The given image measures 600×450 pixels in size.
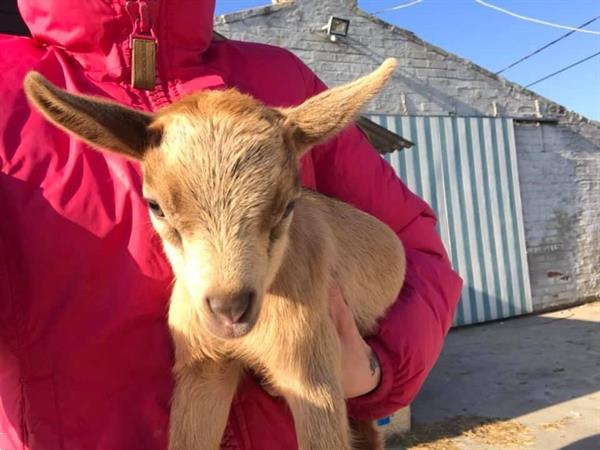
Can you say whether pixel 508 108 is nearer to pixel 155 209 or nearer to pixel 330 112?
pixel 330 112

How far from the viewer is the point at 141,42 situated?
1.74 meters

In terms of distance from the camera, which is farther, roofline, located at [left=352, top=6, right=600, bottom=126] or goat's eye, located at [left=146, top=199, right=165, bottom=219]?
roofline, located at [left=352, top=6, right=600, bottom=126]

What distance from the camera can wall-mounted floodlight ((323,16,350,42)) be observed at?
1110 cm

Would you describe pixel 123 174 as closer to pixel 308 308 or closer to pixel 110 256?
pixel 110 256

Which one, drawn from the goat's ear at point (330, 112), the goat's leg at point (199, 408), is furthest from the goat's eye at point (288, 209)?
the goat's leg at point (199, 408)

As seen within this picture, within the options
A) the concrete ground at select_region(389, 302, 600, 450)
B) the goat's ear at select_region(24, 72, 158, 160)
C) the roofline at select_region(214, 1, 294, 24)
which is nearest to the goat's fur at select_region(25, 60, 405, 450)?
the goat's ear at select_region(24, 72, 158, 160)

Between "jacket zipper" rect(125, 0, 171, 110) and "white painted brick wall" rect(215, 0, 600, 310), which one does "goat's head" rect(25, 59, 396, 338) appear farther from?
"white painted brick wall" rect(215, 0, 600, 310)

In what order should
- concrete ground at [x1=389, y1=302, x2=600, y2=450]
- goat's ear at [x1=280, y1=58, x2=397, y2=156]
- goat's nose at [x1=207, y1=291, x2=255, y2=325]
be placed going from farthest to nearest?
concrete ground at [x1=389, y1=302, x2=600, y2=450] → goat's ear at [x1=280, y1=58, x2=397, y2=156] → goat's nose at [x1=207, y1=291, x2=255, y2=325]

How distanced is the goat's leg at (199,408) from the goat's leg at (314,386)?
0.17 m

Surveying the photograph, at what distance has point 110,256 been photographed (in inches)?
67.0

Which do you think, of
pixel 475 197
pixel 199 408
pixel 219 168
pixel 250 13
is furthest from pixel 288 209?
pixel 475 197

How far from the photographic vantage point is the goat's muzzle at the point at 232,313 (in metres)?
1.42

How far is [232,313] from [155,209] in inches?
14.5

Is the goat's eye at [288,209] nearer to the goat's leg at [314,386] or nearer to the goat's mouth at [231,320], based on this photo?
the goat's mouth at [231,320]
